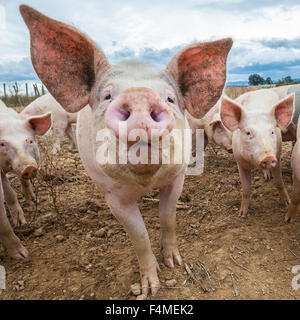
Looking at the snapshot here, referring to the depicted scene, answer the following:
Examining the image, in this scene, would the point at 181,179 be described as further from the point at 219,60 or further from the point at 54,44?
the point at 54,44

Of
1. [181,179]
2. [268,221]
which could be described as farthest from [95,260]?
[268,221]

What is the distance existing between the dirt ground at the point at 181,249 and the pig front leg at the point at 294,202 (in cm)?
9

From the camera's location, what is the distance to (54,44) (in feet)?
7.04

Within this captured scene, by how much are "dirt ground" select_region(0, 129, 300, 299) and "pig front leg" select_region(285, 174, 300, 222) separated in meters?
0.09

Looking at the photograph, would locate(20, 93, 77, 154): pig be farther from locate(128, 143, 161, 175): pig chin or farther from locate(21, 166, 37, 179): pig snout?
locate(128, 143, 161, 175): pig chin

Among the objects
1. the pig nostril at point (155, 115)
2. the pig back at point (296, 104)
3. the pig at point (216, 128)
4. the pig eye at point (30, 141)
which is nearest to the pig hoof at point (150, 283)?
the pig nostril at point (155, 115)

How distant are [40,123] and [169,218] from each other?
6.83ft

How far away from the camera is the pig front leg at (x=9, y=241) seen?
126 inches

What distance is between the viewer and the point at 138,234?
7.93ft

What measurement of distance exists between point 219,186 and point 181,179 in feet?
7.15

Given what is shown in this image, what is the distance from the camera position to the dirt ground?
2580 mm

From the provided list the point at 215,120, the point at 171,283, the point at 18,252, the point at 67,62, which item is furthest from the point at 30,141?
the point at 215,120

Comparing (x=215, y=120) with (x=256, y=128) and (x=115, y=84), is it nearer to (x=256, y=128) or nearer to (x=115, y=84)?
(x=256, y=128)

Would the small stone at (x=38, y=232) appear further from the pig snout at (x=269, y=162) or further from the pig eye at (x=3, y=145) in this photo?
the pig snout at (x=269, y=162)
